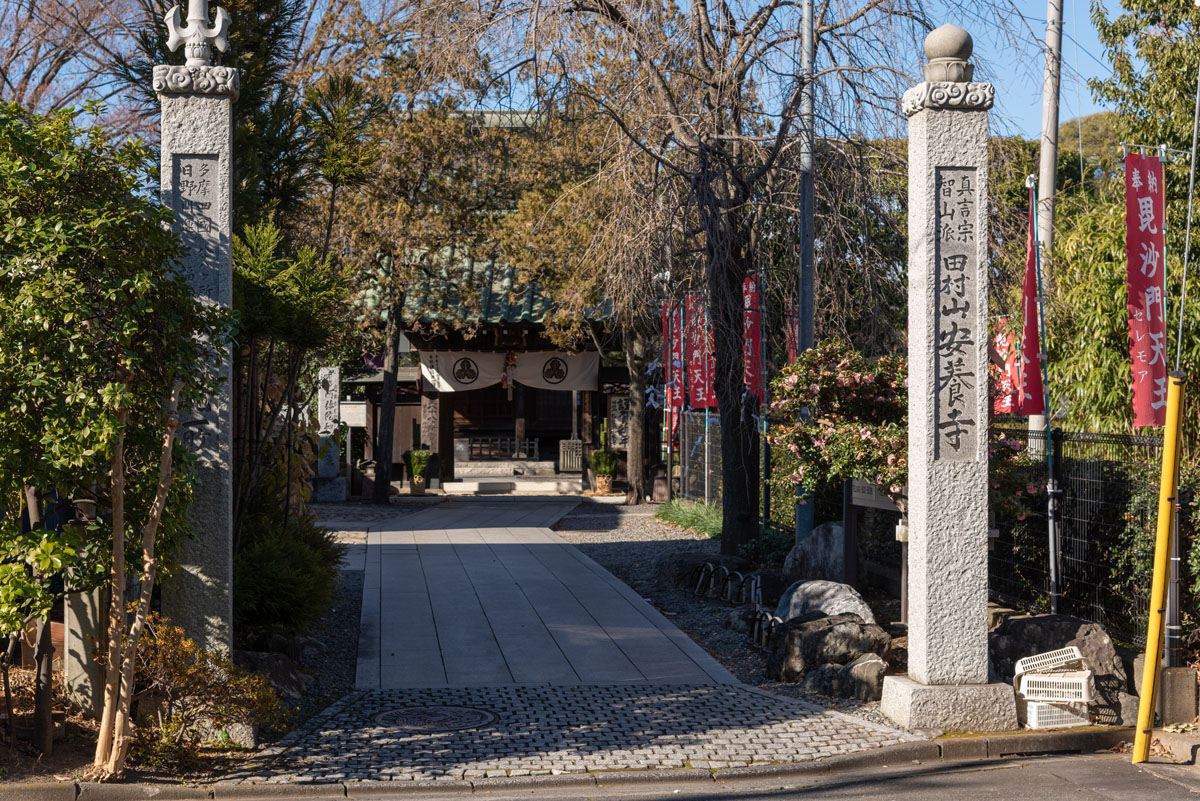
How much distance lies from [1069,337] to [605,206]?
5.62 meters

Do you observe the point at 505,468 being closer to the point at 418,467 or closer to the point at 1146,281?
the point at 418,467

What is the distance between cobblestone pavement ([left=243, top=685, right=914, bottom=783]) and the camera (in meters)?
6.20

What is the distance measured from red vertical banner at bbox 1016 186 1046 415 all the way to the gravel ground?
326 cm

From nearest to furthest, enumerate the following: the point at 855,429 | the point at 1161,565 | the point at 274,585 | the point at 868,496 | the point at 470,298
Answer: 1. the point at 1161,565
2. the point at 274,585
3. the point at 855,429
4. the point at 868,496
5. the point at 470,298

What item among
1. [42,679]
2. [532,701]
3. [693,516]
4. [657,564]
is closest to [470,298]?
[693,516]

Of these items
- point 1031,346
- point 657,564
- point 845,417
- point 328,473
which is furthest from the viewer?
point 328,473

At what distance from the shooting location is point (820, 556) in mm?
11117

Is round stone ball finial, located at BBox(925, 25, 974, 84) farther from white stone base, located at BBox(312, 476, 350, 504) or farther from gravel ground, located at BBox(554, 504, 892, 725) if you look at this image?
white stone base, located at BBox(312, 476, 350, 504)

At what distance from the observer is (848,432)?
8648mm

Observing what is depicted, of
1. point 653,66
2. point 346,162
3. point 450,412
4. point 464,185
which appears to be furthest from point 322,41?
point 346,162

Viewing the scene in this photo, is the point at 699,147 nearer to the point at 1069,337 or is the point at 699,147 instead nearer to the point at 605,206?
the point at 605,206

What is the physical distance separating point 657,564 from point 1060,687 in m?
7.13

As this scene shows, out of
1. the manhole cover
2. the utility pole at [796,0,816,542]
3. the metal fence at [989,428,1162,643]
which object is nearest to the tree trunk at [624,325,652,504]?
the utility pole at [796,0,816,542]

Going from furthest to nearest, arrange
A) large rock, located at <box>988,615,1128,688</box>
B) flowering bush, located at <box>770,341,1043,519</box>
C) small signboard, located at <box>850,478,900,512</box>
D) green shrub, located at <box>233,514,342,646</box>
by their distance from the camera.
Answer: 1. small signboard, located at <box>850,478,900,512</box>
2. flowering bush, located at <box>770,341,1043,519</box>
3. green shrub, located at <box>233,514,342,646</box>
4. large rock, located at <box>988,615,1128,688</box>
